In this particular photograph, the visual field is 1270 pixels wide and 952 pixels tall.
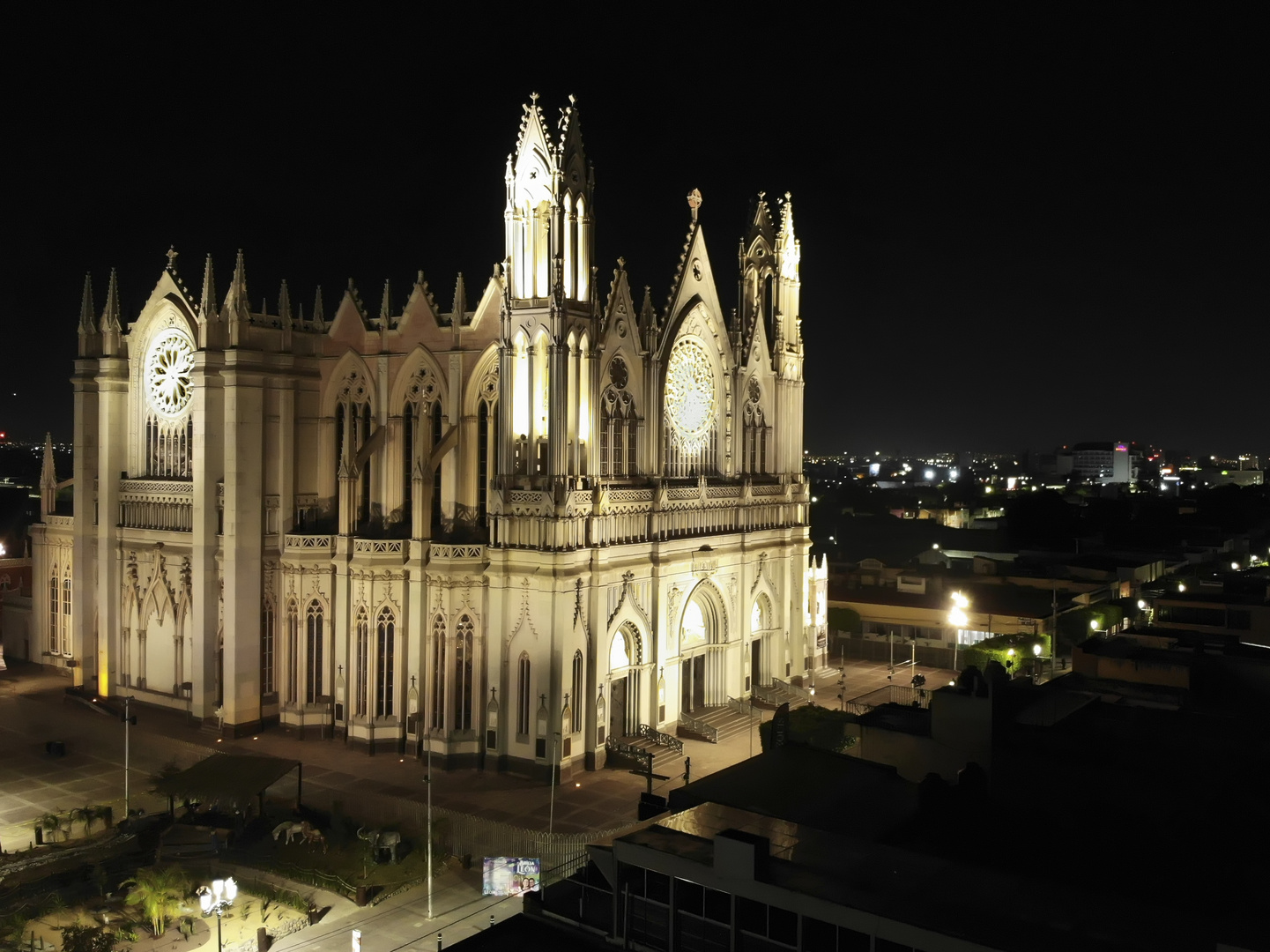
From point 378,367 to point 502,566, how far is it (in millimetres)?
10849

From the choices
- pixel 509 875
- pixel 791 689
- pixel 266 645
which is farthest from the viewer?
pixel 791 689

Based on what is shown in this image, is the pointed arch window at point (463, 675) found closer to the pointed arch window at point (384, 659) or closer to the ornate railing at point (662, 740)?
the pointed arch window at point (384, 659)

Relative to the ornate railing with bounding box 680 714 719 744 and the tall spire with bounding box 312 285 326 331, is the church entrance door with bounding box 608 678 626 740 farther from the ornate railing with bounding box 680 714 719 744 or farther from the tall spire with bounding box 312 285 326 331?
the tall spire with bounding box 312 285 326 331

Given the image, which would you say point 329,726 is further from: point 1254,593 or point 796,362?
point 1254,593

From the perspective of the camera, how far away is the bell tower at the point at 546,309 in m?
40.0

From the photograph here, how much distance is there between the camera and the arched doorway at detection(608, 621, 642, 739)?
42.8m

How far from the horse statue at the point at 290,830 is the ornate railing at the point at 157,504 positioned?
17973 mm

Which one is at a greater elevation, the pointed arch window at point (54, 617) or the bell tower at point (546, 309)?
the bell tower at point (546, 309)

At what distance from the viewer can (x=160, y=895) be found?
27.2 metres

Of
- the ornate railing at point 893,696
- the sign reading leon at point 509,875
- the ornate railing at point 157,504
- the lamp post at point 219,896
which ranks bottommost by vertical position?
the sign reading leon at point 509,875

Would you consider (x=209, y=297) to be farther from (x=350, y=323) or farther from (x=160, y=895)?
(x=160, y=895)

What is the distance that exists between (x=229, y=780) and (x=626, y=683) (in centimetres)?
1516

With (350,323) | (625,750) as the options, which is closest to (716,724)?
(625,750)

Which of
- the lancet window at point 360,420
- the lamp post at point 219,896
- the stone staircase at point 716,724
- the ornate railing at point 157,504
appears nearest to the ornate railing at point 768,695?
the stone staircase at point 716,724
